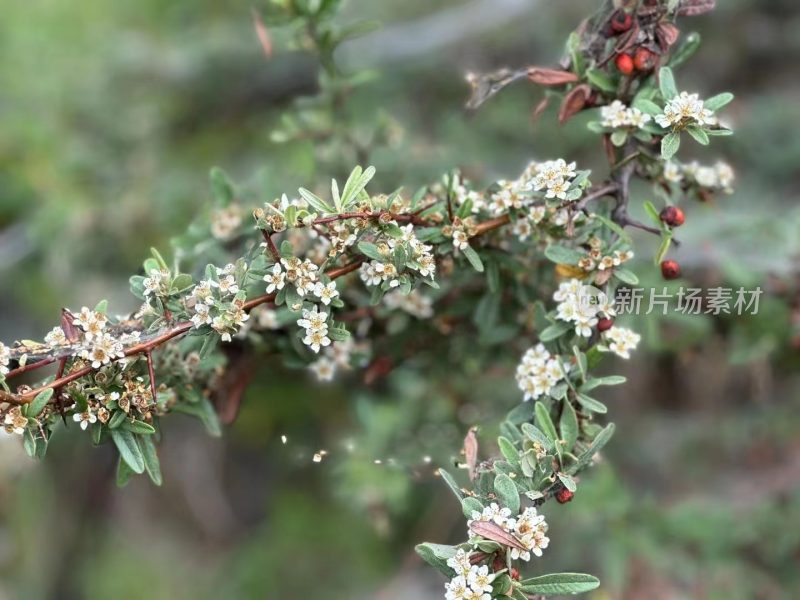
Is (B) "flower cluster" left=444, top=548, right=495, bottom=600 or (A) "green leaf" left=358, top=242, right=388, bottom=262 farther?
(A) "green leaf" left=358, top=242, right=388, bottom=262

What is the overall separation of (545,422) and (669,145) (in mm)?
457

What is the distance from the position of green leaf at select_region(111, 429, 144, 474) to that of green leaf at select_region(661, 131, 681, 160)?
887 mm

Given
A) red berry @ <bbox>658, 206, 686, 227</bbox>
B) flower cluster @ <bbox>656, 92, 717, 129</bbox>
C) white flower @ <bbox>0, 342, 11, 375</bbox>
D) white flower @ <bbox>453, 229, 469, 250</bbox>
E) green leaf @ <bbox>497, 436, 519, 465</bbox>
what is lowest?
green leaf @ <bbox>497, 436, 519, 465</bbox>

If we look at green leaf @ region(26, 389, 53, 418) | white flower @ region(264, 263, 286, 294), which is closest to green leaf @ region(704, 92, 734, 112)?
white flower @ region(264, 263, 286, 294)

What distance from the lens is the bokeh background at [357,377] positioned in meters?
2.13

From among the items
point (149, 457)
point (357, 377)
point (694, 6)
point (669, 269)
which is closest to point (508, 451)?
point (669, 269)

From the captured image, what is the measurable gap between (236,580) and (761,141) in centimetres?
245

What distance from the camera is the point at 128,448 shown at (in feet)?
3.84

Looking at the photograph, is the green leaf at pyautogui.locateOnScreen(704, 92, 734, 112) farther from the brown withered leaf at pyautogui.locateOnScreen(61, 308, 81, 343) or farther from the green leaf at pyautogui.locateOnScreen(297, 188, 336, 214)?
the brown withered leaf at pyautogui.locateOnScreen(61, 308, 81, 343)

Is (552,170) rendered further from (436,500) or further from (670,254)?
(436,500)

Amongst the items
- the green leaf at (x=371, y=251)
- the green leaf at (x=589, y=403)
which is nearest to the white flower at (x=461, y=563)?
the green leaf at (x=589, y=403)

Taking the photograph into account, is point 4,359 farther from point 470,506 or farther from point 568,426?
point 568,426

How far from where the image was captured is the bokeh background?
2.13m

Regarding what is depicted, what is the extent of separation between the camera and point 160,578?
312 cm
